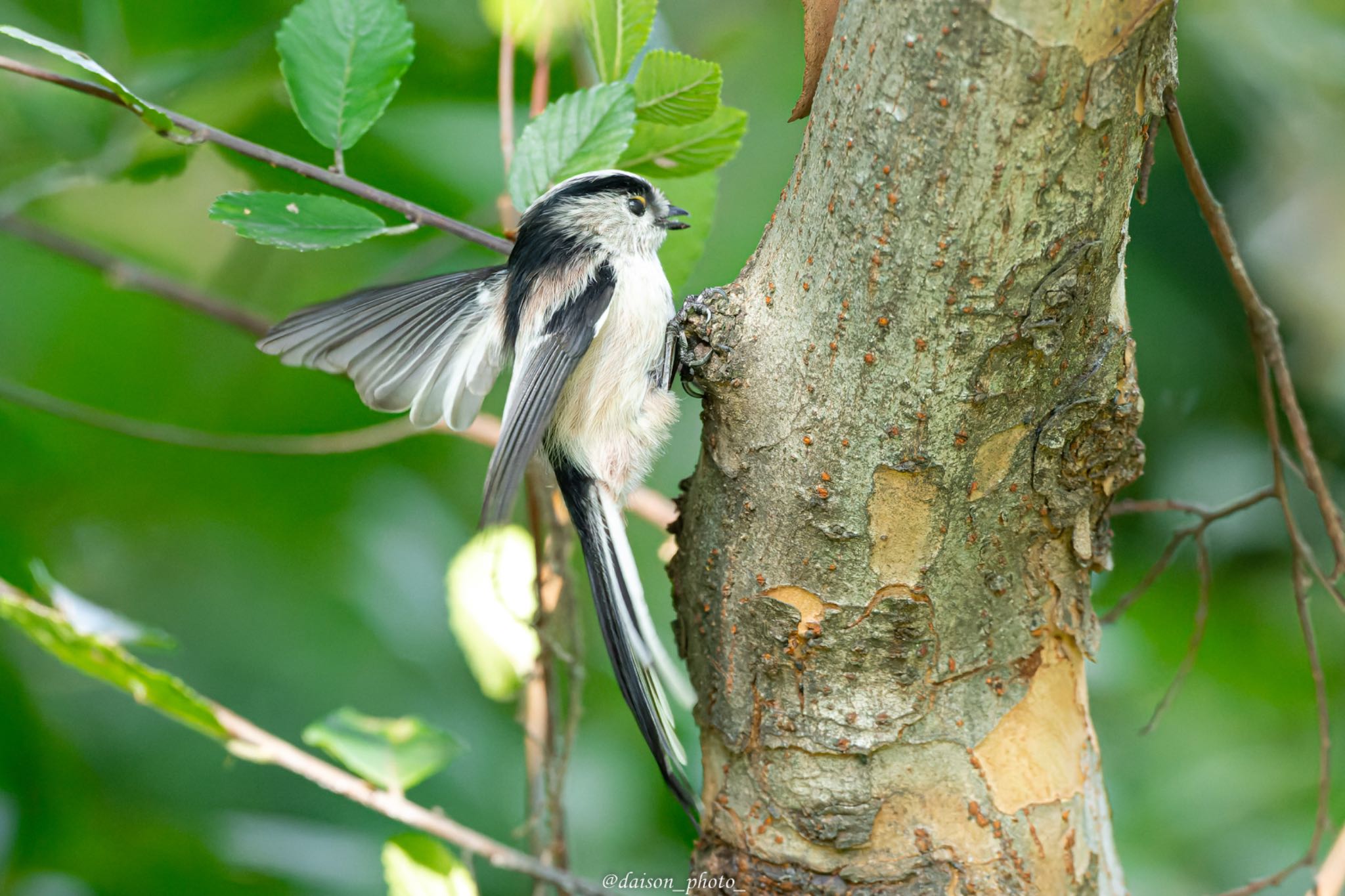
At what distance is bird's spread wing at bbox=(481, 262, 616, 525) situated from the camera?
2.66 feet

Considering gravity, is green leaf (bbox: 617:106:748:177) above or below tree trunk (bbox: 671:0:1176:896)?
above

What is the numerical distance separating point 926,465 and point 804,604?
0.50 ft

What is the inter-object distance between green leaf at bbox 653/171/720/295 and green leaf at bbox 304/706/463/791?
22.2 inches

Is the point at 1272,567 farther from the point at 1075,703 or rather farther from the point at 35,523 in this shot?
the point at 35,523

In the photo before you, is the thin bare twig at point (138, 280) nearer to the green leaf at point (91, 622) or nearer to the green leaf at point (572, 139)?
the green leaf at point (91, 622)

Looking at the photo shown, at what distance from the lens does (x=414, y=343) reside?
119 cm

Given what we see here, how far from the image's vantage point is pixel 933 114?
2.06 feet

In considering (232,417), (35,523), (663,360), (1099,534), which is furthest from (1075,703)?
(35,523)

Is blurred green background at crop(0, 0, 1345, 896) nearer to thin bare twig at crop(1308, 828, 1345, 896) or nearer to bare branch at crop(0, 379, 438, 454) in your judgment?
bare branch at crop(0, 379, 438, 454)

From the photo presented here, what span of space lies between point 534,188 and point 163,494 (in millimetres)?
1094

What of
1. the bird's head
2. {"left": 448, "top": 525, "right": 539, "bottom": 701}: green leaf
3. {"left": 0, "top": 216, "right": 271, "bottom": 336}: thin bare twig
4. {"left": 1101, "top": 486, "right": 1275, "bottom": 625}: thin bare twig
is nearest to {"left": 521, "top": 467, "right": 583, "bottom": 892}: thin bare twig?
{"left": 448, "top": 525, "right": 539, "bottom": 701}: green leaf

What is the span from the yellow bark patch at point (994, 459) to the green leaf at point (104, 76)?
0.72 metres

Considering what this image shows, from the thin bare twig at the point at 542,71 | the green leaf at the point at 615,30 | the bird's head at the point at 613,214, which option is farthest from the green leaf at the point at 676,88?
the thin bare twig at the point at 542,71

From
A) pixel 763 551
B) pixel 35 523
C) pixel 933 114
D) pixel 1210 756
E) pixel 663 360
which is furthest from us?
pixel 35 523
